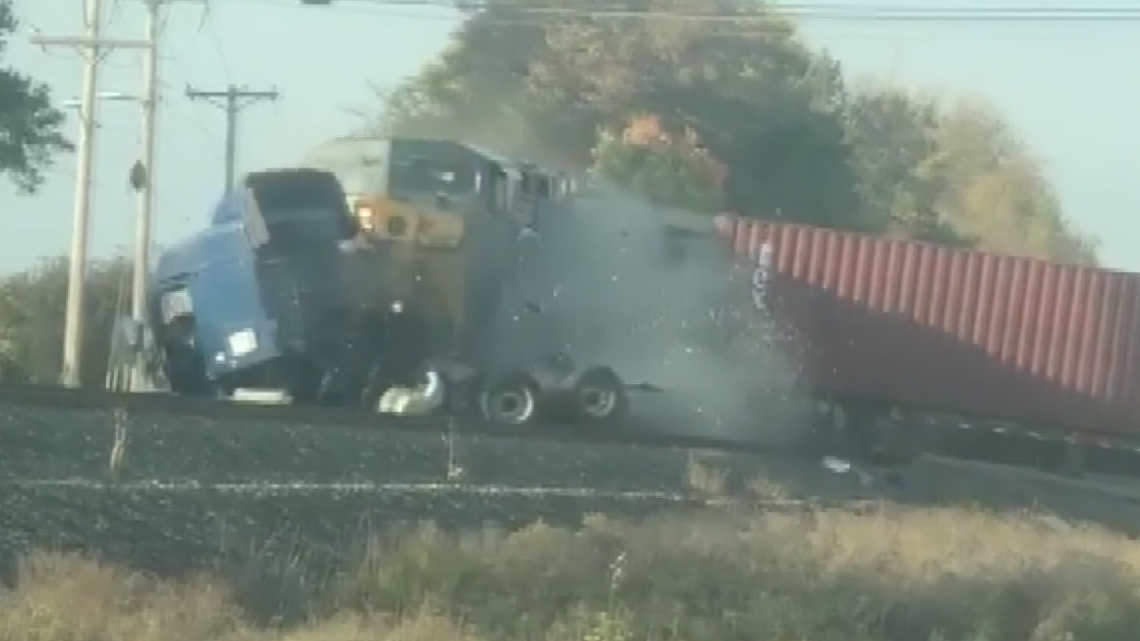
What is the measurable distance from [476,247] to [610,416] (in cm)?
234

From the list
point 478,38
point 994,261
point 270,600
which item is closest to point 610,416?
point 994,261

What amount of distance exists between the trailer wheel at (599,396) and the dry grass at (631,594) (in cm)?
864

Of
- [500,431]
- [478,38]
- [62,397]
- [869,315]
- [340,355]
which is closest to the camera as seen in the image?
[62,397]

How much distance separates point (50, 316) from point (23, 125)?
43.3 feet

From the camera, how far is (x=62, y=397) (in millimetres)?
17141

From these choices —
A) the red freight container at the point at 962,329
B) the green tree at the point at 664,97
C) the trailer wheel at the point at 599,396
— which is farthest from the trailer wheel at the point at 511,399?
the green tree at the point at 664,97

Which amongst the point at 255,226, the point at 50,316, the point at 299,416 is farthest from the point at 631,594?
the point at 50,316

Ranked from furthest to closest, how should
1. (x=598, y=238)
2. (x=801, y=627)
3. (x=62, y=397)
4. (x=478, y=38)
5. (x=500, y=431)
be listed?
(x=478, y=38) → (x=598, y=238) → (x=500, y=431) → (x=62, y=397) → (x=801, y=627)

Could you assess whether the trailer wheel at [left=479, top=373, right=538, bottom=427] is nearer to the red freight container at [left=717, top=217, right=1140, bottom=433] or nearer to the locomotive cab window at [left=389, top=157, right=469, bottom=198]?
the locomotive cab window at [left=389, top=157, right=469, bottom=198]

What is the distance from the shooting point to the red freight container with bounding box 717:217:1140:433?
92.3ft

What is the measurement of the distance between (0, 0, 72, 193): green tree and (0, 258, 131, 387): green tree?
7718mm

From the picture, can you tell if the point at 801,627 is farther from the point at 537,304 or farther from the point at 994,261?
the point at 994,261

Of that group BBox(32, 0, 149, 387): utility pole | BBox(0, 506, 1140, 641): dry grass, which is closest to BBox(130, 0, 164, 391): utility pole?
BBox(32, 0, 149, 387): utility pole

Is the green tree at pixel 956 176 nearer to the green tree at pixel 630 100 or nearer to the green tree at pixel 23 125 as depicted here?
the green tree at pixel 630 100
